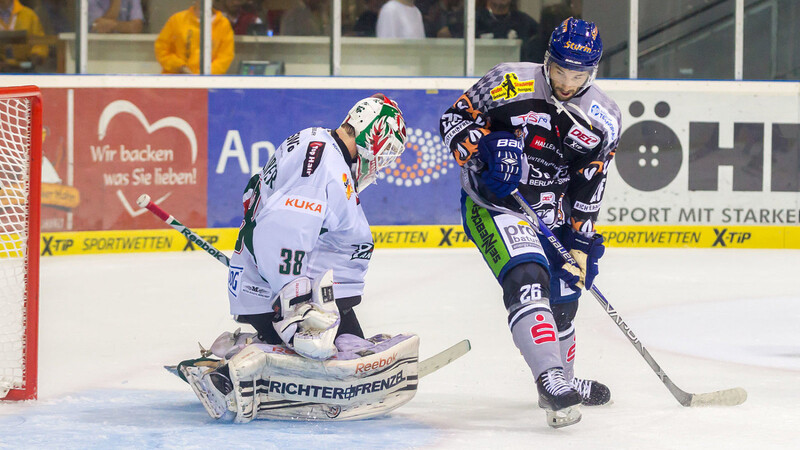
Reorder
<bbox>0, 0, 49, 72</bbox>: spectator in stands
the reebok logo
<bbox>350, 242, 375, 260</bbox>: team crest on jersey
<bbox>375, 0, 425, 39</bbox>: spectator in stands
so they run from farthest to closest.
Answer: <bbox>375, 0, 425, 39</bbox>: spectator in stands, <bbox>0, 0, 49, 72</bbox>: spectator in stands, <bbox>350, 242, 375, 260</bbox>: team crest on jersey, the reebok logo

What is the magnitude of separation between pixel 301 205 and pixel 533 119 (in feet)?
2.95

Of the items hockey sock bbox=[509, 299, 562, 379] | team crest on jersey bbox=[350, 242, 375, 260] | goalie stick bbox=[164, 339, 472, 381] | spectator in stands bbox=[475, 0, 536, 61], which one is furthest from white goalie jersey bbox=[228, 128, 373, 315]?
spectator in stands bbox=[475, 0, 536, 61]

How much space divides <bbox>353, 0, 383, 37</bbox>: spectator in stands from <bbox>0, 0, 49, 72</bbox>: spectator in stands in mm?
2286

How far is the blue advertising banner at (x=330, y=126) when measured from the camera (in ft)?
26.8

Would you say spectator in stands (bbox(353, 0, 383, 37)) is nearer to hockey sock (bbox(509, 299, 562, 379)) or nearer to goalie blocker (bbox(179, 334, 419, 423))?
goalie blocker (bbox(179, 334, 419, 423))

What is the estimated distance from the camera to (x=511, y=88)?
361 cm

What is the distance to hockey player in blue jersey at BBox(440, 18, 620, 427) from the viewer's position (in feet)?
11.3

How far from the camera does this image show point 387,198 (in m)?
8.38

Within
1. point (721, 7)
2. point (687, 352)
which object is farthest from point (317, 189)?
point (721, 7)

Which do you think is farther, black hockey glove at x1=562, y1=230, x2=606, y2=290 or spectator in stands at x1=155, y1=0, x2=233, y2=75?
spectator in stands at x1=155, y1=0, x2=233, y2=75

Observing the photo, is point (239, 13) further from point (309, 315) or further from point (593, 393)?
point (309, 315)

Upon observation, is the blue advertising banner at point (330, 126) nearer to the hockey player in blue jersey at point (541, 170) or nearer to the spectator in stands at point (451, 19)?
the spectator in stands at point (451, 19)

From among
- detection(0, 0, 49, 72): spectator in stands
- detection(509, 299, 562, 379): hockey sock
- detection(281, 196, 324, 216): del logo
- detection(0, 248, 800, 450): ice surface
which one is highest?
detection(0, 0, 49, 72): spectator in stands

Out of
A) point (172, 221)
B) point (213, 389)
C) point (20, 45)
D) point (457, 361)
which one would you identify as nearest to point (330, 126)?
point (20, 45)
